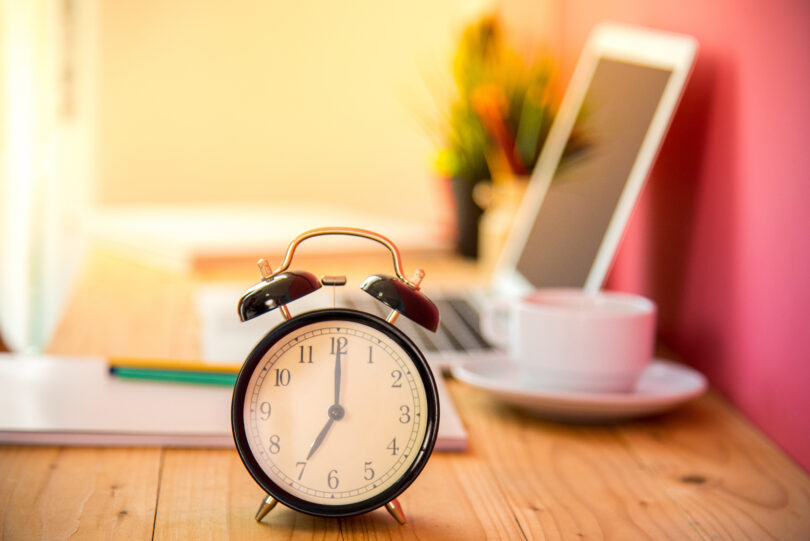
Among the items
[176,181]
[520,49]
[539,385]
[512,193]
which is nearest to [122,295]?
[512,193]

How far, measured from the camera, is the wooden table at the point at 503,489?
602mm

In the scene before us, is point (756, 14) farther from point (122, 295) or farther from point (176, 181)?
point (176, 181)

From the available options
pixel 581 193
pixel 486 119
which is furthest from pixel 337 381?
pixel 486 119

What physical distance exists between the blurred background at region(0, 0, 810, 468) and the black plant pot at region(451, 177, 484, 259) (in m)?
0.03

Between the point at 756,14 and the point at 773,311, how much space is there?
0.92 ft

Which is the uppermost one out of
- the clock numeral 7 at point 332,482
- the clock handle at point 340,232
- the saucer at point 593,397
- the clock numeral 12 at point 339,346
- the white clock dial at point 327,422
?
the clock handle at point 340,232

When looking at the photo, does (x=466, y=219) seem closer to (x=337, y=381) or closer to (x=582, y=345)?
(x=582, y=345)

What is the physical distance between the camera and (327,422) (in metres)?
0.59

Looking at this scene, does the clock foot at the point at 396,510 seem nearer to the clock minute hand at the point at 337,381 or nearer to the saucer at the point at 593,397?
the clock minute hand at the point at 337,381

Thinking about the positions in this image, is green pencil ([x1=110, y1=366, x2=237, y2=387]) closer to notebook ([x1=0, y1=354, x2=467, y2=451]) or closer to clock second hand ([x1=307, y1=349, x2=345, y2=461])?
notebook ([x1=0, y1=354, x2=467, y2=451])

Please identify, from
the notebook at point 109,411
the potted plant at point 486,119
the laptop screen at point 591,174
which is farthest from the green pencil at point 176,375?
the potted plant at point 486,119

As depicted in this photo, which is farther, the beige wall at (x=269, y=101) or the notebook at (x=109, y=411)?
the beige wall at (x=269, y=101)

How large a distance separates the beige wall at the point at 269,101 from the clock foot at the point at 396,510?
6.27 ft

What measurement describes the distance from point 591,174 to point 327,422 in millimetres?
718
